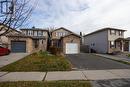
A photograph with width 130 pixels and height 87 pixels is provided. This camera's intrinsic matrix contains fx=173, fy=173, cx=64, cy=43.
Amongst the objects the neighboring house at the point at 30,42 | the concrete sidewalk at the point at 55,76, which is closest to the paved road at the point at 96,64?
the concrete sidewalk at the point at 55,76

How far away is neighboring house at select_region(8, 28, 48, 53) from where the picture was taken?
34.6 m

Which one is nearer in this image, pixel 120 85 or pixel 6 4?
pixel 6 4

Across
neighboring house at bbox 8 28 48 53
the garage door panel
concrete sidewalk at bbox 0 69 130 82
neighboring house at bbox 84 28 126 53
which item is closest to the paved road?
concrete sidewalk at bbox 0 69 130 82

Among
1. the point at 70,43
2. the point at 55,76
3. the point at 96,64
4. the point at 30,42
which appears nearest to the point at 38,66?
the point at 55,76

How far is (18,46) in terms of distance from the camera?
35.0 meters

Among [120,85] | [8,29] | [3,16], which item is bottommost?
[120,85]

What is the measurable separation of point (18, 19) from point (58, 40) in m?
35.8

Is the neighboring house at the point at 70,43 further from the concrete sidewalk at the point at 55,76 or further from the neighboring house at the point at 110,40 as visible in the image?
the concrete sidewalk at the point at 55,76

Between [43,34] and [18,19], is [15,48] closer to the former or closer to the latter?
[43,34]

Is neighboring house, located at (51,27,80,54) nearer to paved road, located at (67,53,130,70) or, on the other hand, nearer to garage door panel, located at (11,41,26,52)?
garage door panel, located at (11,41,26,52)

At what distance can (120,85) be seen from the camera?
334 inches

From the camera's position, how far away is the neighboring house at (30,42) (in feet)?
114

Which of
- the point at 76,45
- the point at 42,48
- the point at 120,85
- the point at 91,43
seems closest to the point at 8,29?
the point at 120,85

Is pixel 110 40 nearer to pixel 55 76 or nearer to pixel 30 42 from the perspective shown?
pixel 30 42
